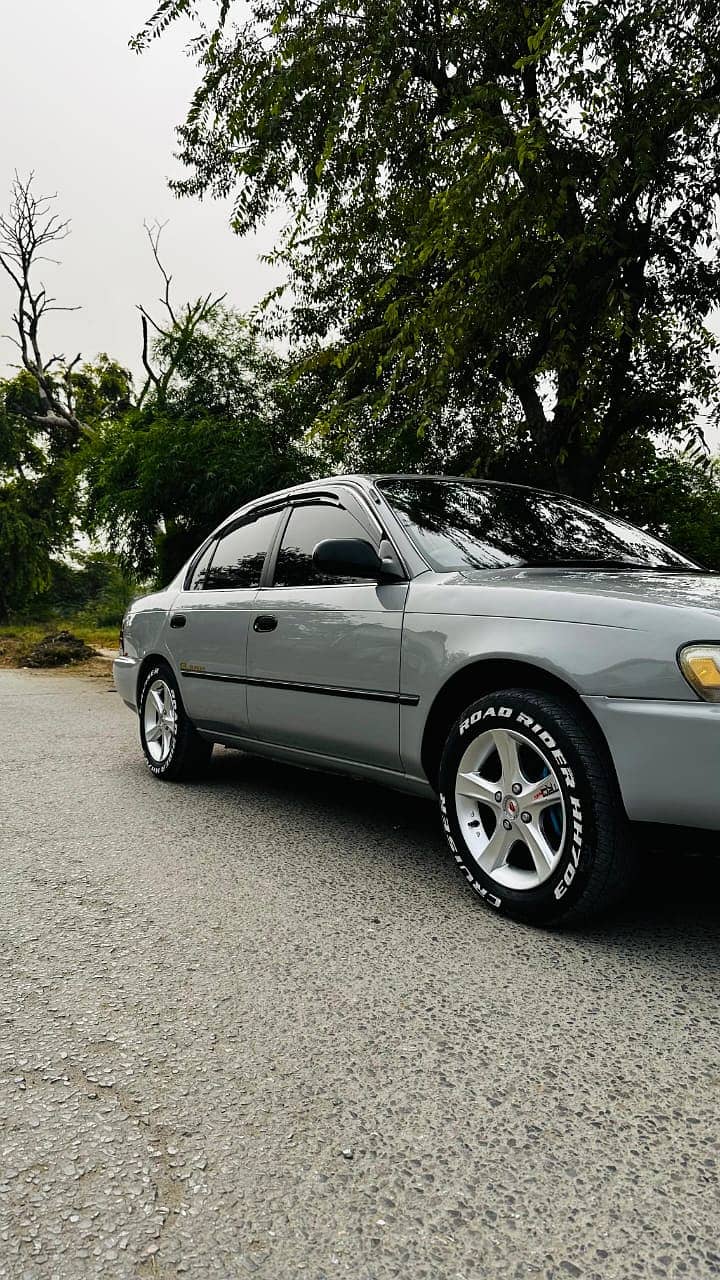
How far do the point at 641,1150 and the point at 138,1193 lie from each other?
96 centimetres

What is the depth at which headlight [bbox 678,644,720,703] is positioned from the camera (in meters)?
2.49

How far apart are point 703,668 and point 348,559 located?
1.51m

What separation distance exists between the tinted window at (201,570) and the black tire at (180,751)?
1.69 feet

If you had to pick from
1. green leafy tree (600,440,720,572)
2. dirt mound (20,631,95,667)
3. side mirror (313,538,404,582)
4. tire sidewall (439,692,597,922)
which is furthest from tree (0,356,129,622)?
tire sidewall (439,692,597,922)

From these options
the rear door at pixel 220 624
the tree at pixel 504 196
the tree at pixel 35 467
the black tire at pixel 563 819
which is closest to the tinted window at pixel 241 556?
the rear door at pixel 220 624

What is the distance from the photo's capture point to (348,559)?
11.7 feet

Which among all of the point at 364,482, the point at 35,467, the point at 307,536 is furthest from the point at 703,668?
the point at 35,467

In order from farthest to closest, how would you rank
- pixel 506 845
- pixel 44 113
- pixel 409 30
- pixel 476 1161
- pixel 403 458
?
pixel 44 113
pixel 403 458
pixel 409 30
pixel 506 845
pixel 476 1161

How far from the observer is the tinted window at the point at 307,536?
415 cm

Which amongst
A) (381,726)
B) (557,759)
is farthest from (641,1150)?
(381,726)

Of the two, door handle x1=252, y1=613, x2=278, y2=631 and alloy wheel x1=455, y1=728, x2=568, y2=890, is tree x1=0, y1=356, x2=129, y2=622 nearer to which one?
door handle x1=252, y1=613, x2=278, y2=631

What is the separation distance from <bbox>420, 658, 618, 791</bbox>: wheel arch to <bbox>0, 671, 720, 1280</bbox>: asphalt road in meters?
0.49

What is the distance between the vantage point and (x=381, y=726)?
3.58 meters

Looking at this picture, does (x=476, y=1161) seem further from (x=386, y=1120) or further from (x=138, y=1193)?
(x=138, y=1193)
